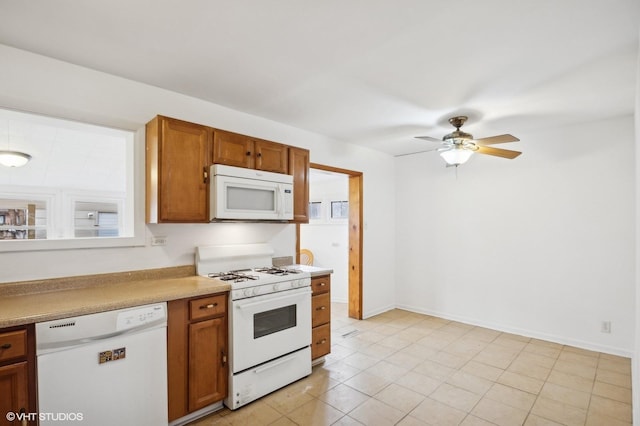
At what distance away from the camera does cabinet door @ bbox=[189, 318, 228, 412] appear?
2.26 meters

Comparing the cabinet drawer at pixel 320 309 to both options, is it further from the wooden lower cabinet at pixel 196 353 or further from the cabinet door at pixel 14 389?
the cabinet door at pixel 14 389

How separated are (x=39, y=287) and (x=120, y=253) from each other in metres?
0.51

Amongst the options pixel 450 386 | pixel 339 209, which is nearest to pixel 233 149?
pixel 450 386

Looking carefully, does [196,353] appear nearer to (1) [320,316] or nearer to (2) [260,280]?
(2) [260,280]

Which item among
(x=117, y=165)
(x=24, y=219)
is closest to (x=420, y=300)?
(x=117, y=165)

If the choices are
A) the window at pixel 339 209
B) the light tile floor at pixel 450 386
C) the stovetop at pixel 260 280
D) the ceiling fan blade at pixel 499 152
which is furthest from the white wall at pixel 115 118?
the window at pixel 339 209

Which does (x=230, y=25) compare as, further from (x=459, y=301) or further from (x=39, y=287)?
(x=459, y=301)

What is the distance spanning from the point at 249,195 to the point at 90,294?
1.36m

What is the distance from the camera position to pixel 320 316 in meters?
3.18

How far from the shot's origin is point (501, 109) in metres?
3.12

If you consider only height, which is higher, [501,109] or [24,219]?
[501,109]

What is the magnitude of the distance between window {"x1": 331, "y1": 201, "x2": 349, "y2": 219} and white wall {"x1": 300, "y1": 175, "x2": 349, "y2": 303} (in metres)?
0.07

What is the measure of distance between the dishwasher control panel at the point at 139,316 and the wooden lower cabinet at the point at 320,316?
143 cm

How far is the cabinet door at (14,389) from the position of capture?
5.20 feet
